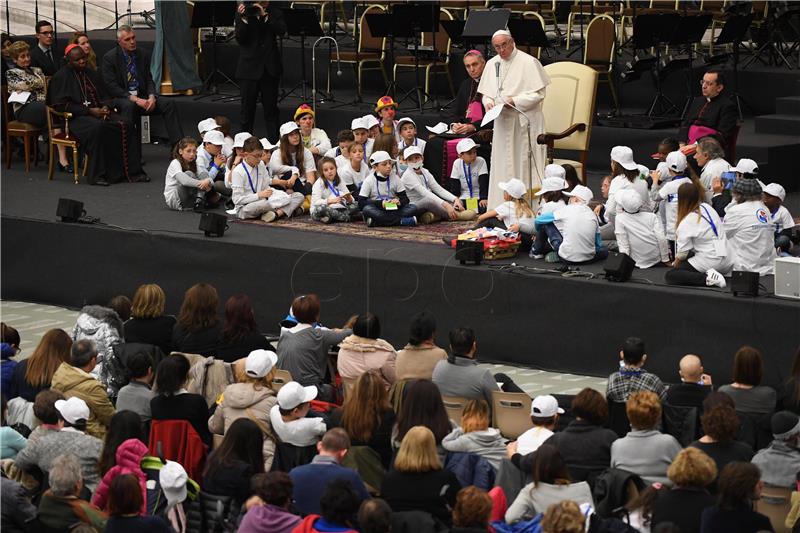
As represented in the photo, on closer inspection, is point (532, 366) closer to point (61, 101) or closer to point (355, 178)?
point (355, 178)

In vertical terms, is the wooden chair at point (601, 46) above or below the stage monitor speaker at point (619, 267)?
above

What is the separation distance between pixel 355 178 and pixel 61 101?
11.1 ft

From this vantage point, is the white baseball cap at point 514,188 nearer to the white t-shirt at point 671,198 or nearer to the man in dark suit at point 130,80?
the white t-shirt at point 671,198

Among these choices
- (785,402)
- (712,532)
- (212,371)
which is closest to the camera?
(712,532)

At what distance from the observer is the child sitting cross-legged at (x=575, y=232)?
1109 cm

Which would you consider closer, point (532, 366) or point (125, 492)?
point (125, 492)

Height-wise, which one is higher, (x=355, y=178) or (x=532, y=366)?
(x=355, y=178)

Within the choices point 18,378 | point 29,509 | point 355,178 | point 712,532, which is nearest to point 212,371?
point 18,378

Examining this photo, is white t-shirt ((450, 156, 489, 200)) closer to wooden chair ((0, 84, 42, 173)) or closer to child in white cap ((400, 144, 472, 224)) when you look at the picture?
child in white cap ((400, 144, 472, 224))

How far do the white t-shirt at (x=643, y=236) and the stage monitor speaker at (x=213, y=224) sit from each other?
10.7 feet

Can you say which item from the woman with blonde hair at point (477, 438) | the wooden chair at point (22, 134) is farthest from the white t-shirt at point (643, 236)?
the wooden chair at point (22, 134)

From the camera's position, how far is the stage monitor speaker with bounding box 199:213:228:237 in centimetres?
1226

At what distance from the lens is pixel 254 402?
7.88 m

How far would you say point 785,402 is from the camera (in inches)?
316
